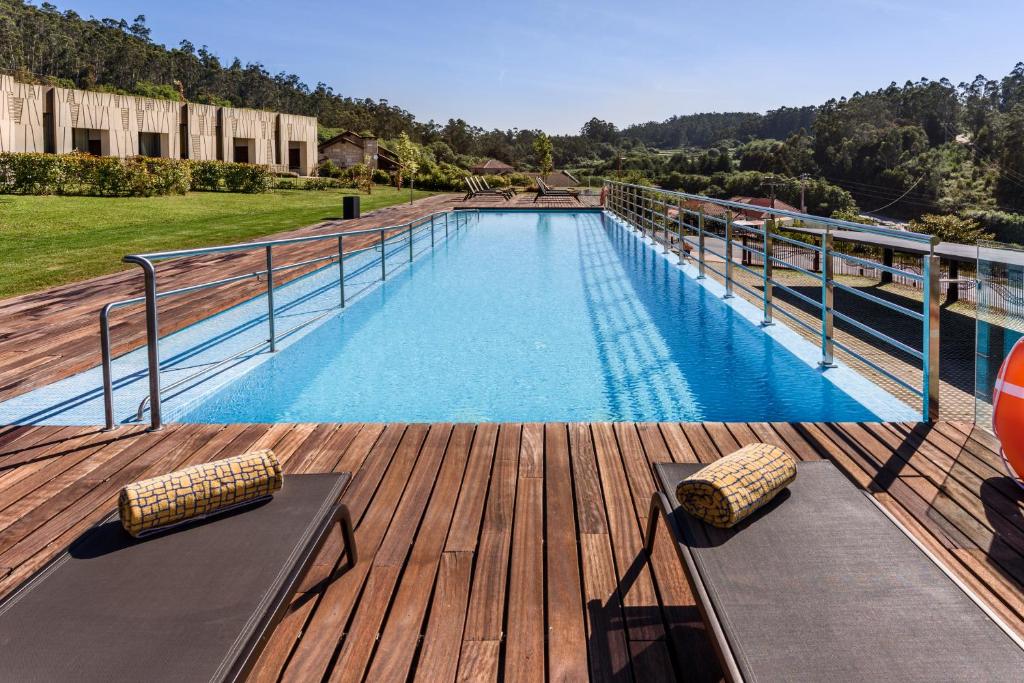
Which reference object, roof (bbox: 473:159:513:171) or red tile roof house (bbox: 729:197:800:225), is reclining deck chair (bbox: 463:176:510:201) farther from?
roof (bbox: 473:159:513:171)

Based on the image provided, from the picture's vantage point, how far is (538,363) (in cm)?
495

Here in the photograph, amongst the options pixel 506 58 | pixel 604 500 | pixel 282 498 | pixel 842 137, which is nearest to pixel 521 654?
pixel 282 498

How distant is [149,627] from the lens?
1.29 m

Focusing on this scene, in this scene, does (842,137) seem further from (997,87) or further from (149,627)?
(149,627)

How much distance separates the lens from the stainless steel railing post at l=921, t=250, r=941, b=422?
294cm

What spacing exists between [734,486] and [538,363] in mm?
3351

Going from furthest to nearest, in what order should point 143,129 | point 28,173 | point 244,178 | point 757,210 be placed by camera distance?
point 143,129 → point 244,178 → point 28,173 → point 757,210

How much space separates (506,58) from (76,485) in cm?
2743

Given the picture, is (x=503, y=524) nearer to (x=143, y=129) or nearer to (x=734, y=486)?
(x=734, y=486)

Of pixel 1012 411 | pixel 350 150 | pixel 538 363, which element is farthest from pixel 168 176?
pixel 350 150

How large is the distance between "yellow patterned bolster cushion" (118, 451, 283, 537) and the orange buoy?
2065 millimetres

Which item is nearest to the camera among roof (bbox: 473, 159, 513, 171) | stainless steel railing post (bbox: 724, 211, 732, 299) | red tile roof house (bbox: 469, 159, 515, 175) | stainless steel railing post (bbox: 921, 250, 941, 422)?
stainless steel railing post (bbox: 921, 250, 941, 422)

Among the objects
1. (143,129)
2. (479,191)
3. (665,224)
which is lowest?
(665,224)

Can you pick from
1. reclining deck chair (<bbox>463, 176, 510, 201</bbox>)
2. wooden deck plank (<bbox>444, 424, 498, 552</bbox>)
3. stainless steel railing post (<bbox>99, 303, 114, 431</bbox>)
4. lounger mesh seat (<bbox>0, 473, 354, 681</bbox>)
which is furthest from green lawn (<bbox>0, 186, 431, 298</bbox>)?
lounger mesh seat (<bbox>0, 473, 354, 681</bbox>)
